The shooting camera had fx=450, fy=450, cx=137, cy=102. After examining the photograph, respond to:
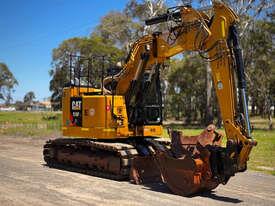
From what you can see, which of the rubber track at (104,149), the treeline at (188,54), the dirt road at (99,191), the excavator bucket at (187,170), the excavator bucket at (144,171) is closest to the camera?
the dirt road at (99,191)

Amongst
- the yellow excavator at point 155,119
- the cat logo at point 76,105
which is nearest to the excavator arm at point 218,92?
the yellow excavator at point 155,119

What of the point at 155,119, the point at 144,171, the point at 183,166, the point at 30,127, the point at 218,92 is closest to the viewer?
the point at 183,166

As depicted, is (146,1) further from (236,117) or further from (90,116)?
(236,117)

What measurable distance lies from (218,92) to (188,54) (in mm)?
40524

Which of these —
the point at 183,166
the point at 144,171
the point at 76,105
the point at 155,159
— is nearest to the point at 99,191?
the point at 155,159

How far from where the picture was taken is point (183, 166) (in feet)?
32.4

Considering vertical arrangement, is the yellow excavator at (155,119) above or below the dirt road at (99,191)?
above

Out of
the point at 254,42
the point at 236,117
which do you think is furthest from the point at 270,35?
the point at 236,117

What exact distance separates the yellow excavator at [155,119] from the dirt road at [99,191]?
431mm

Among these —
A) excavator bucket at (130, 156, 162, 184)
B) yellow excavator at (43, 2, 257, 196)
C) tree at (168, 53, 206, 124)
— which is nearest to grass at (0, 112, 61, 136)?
yellow excavator at (43, 2, 257, 196)

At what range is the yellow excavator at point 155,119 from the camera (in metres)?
9.74

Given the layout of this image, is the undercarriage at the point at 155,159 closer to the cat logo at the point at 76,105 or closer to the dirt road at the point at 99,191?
the dirt road at the point at 99,191

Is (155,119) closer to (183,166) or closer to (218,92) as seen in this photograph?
(218,92)

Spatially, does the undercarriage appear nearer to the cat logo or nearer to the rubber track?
the rubber track
